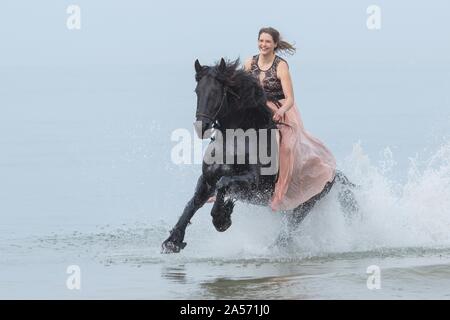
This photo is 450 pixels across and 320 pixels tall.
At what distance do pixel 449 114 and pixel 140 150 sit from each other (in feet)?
30.4

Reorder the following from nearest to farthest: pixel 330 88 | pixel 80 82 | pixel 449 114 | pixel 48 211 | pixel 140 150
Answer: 1. pixel 48 211
2. pixel 140 150
3. pixel 449 114
4. pixel 330 88
5. pixel 80 82

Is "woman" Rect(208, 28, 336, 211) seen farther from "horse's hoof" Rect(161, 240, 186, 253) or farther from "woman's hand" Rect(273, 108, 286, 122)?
"horse's hoof" Rect(161, 240, 186, 253)

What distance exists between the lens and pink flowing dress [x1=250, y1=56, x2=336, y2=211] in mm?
14188

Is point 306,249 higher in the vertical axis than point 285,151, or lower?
lower

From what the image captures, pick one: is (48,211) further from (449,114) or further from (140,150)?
(449,114)

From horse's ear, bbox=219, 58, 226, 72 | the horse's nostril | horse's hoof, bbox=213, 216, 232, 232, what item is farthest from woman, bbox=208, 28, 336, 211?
the horse's nostril

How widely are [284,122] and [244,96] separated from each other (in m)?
0.73

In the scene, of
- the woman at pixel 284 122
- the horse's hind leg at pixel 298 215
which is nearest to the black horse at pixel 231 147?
the woman at pixel 284 122

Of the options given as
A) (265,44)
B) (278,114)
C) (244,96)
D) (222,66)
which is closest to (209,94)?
(222,66)

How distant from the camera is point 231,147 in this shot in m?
13.6

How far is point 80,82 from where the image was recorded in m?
54.2

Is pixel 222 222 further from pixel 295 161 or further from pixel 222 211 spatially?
pixel 295 161

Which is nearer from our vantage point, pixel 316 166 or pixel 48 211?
pixel 316 166

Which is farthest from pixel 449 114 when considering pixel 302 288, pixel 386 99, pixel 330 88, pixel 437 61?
pixel 437 61
